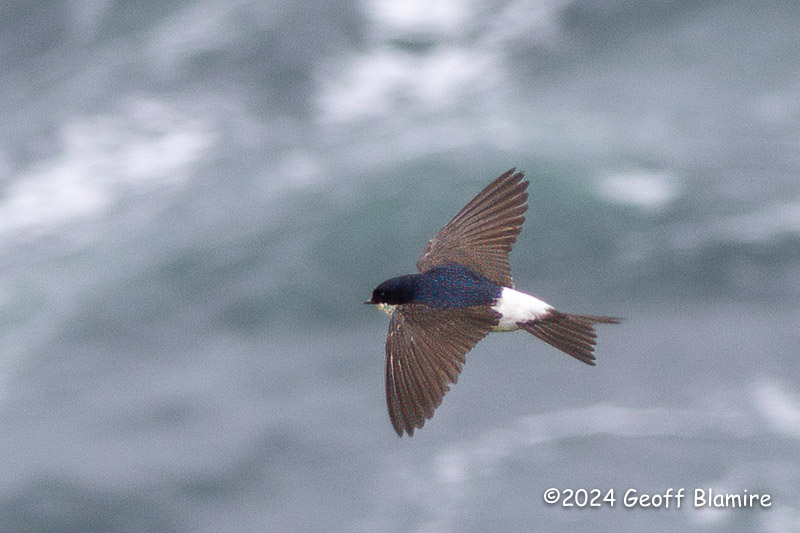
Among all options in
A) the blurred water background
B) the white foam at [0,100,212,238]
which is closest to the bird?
the blurred water background

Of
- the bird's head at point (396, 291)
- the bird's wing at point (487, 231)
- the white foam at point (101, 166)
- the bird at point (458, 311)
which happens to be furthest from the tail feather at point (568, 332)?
the white foam at point (101, 166)

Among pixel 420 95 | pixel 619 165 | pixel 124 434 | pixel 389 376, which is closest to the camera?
pixel 389 376

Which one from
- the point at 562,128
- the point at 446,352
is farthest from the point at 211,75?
the point at 446,352

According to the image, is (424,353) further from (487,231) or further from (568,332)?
(487,231)

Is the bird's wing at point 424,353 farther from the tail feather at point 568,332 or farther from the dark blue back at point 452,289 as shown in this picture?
the tail feather at point 568,332

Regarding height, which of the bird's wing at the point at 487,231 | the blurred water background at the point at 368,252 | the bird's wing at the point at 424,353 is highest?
the blurred water background at the point at 368,252

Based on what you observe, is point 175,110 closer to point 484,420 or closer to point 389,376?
point 484,420
